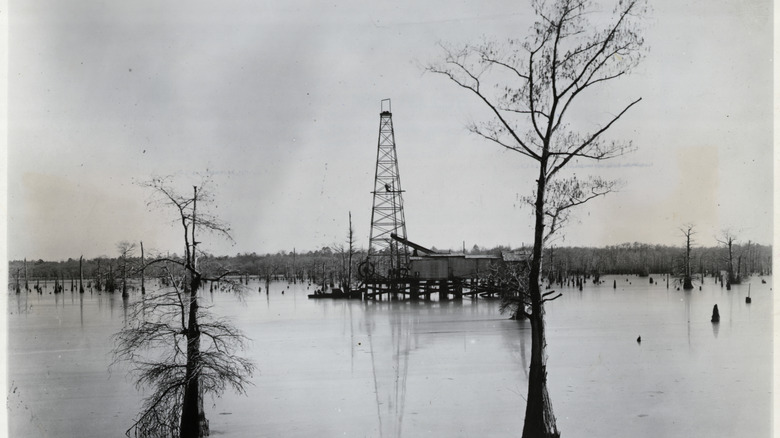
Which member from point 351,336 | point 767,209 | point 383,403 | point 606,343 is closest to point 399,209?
point 351,336

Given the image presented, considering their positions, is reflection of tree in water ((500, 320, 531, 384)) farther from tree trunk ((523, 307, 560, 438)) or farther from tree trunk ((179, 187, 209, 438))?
tree trunk ((179, 187, 209, 438))

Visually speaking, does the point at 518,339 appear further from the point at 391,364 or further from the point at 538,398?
the point at 538,398

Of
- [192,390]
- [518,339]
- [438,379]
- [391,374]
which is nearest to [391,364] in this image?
[391,374]

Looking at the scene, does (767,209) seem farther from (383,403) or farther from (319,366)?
(319,366)

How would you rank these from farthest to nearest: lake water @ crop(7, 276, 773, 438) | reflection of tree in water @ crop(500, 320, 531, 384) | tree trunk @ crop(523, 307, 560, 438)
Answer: reflection of tree in water @ crop(500, 320, 531, 384), lake water @ crop(7, 276, 773, 438), tree trunk @ crop(523, 307, 560, 438)

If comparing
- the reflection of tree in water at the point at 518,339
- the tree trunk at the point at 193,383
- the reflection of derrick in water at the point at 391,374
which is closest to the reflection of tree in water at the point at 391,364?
the reflection of derrick in water at the point at 391,374

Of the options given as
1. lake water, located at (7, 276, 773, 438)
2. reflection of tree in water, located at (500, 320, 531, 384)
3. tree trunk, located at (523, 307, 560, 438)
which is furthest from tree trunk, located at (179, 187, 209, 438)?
reflection of tree in water, located at (500, 320, 531, 384)

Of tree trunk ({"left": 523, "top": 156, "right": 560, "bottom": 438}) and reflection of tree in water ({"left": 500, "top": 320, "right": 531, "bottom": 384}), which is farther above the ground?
tree trunk ({"left": 523, "top": 156, "right": 560, "bottom": 438})
